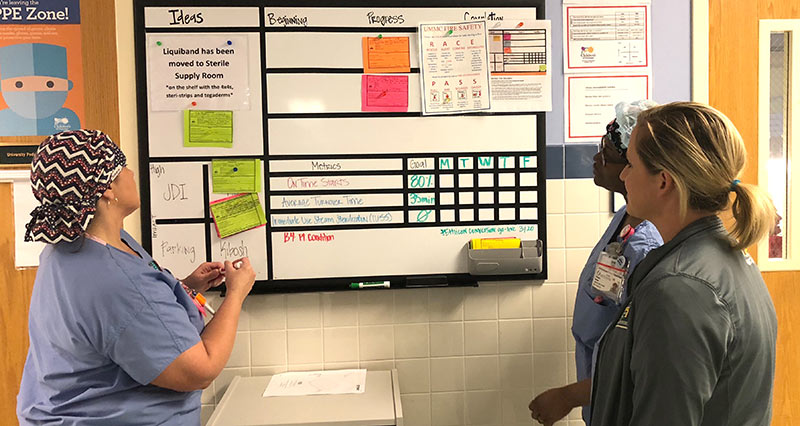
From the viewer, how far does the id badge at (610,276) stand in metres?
1.66

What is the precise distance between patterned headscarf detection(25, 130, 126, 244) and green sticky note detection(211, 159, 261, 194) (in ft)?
2.62

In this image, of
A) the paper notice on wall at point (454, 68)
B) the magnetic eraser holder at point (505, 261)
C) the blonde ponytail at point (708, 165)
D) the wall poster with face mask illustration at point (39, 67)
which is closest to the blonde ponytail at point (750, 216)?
the blonde ponytail at point (708, 165)

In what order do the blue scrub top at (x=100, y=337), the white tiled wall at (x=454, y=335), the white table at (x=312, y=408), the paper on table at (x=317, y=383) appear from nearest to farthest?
the blue scrub top at (x=100, y=337)
the white table at (x=312, y=408)
the paper on table at (x=317, y=383)
the white tiled wall at (x=454, y=335)

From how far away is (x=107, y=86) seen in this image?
7.13 ft

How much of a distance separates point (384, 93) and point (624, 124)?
3.00 feet

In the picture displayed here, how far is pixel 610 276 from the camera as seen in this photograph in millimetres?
1687

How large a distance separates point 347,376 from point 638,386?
132 cm

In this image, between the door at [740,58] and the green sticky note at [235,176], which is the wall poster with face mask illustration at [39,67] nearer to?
the green sticky note at [235,176]

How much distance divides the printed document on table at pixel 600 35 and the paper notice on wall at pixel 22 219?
210cm

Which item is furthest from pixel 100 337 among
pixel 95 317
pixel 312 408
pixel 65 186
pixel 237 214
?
pixel 237 214

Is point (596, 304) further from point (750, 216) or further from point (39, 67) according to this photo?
point (39, 67)

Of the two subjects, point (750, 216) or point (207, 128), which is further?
point (207, 128)

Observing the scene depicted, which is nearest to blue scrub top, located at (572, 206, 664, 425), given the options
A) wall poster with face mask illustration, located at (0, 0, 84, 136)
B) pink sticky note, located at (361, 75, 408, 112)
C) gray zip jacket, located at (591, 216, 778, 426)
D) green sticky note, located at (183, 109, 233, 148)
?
gray zip jacket, located at (591, 216, 778, 426)

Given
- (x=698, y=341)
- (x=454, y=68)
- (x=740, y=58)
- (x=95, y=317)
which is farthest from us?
(x=740, y=58)
